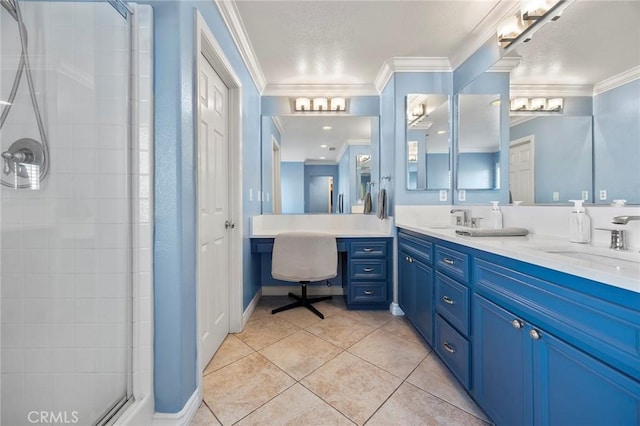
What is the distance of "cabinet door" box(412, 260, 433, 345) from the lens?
1.79m

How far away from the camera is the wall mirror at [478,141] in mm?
1972

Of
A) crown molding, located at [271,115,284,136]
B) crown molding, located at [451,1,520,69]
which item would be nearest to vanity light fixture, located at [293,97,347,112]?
crown molding, located at [271,115,284,136]

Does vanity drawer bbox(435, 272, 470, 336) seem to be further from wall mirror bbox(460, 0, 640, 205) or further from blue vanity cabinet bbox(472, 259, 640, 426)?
wall mirror bbox(460, 0, 640, 205)

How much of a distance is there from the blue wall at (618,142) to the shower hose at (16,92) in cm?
246

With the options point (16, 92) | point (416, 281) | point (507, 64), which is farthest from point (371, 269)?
point (16, 92)

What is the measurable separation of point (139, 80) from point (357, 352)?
6.64 ft

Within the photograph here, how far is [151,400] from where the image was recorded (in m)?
1.19

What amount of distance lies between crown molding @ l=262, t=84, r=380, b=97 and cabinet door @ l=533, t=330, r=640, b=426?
2.74m

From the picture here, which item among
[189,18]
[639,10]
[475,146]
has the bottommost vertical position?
[475,146]

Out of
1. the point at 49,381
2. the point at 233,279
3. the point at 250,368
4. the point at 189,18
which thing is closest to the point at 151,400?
the point at 49,381

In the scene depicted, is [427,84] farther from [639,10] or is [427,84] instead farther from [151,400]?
[151,400]

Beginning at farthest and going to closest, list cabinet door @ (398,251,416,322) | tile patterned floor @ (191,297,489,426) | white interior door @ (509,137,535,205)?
cabinet door @ (398,251,416,322) < white interior door @ (509,137,535,205) < tile patterned floor @ (191,297,489,426)

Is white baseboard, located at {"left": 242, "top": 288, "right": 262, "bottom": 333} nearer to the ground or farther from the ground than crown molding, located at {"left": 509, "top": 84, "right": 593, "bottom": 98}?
nearer to the ground

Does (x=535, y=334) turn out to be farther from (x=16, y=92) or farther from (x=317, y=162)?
(x=317, y=162)
